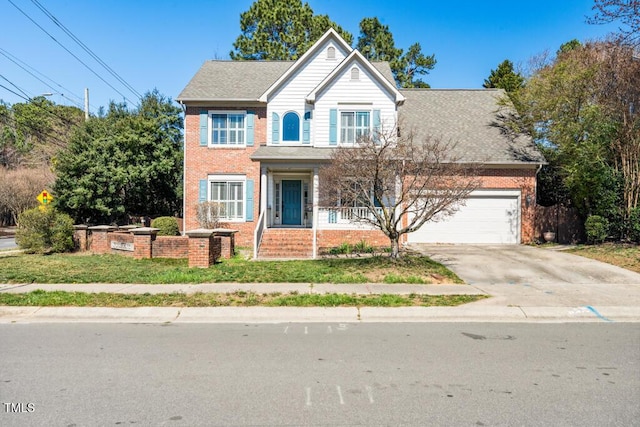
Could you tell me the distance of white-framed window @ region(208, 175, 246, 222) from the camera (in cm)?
2039

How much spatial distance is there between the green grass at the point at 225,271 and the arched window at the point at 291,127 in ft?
23.0

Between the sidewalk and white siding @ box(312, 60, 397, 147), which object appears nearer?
the sidewalk

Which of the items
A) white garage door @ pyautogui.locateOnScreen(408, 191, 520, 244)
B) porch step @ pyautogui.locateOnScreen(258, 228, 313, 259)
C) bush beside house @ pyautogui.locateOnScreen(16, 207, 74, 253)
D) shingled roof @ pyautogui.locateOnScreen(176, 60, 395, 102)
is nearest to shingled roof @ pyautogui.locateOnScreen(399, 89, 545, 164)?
white garage door @ pyautogui.locateOnScreen(408, 191, 520, 244)

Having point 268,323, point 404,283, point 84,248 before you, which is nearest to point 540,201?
point 404,283

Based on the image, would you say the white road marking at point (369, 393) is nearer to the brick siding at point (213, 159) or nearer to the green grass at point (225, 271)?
the green grass at point (225, 271)

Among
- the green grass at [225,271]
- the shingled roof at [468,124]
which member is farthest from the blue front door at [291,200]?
the green grass at [225,271]

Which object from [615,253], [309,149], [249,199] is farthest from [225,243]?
[615,253]

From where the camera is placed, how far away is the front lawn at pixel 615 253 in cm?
1337

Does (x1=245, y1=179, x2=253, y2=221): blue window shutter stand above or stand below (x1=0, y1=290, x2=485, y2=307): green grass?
above

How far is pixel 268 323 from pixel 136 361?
2.56m

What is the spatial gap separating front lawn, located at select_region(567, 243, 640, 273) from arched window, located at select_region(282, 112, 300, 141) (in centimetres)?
1186

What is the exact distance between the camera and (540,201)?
23.0 metres

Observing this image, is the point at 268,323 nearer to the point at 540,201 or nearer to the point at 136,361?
the point at 136,361

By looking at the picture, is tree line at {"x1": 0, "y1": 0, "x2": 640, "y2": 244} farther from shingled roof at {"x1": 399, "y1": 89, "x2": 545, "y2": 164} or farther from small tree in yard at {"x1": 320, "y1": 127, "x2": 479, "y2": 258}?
small tree in yard at {"x1": 320, "y1": 127, "x2": 479, "y2": 258}
